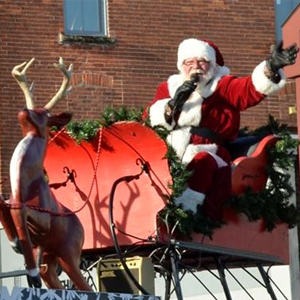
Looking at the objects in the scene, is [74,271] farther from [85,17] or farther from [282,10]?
[282,10]

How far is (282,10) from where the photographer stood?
19.3 m

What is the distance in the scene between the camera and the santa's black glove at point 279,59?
11.2 metres

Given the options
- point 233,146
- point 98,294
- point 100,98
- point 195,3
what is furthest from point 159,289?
point 98,294

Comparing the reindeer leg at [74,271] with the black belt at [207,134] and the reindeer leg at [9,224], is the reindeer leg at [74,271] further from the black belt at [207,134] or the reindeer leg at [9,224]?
the black belt at [207,134]

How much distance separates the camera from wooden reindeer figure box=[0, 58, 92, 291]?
1036cm

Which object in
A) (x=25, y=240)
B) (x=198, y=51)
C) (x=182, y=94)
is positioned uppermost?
(x=198, y=51)

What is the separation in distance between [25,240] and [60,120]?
1.15 meters

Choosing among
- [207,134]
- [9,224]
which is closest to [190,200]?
[207,134]

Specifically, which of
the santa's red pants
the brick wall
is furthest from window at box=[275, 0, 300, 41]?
the santa's red pants

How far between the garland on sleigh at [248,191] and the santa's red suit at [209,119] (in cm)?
12

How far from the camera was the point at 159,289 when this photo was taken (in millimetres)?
17781

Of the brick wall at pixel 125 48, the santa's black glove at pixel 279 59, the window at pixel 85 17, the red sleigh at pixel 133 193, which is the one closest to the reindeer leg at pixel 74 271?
the red sleigh at pixel 133 193

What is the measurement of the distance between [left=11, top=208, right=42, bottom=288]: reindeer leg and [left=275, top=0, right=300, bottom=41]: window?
942 cm

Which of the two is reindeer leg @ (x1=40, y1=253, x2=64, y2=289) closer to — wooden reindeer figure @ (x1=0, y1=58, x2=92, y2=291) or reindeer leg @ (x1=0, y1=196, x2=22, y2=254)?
wooden reindeer figure @ (x1=0, y1=58, x2=92, y2=291)
